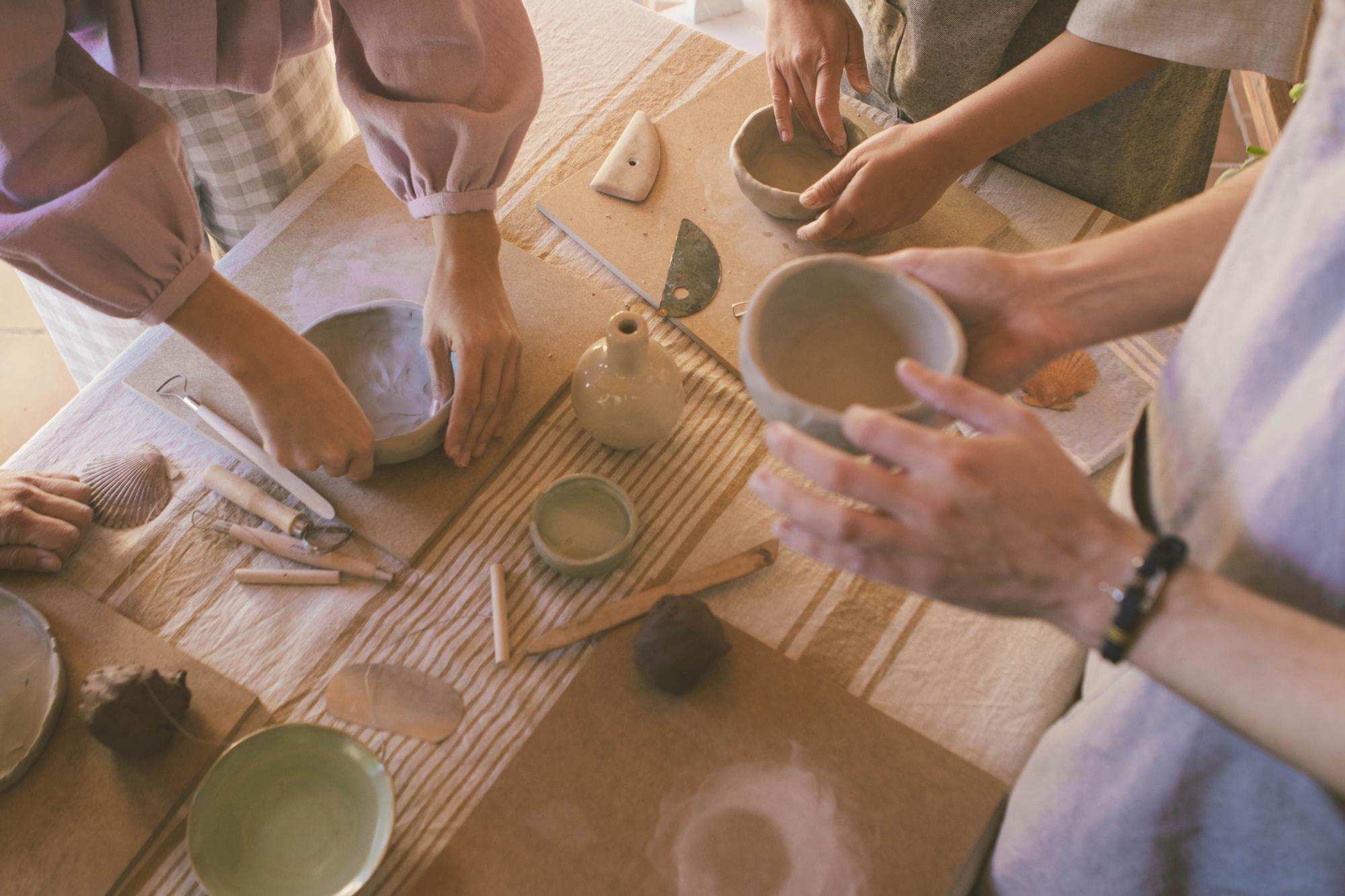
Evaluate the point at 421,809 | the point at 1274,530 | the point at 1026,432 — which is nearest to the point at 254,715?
the point at 421,809

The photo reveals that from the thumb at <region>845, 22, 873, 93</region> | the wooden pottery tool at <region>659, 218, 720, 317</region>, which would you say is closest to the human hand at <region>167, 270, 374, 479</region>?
the wooden pottery tool at <region>659, 218, 720, 317</region>

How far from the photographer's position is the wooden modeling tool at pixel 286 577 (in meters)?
1.04

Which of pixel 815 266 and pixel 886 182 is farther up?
pixel 815 266

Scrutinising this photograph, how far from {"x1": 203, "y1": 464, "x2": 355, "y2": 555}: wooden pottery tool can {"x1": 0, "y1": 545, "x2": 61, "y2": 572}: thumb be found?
0.19 meters

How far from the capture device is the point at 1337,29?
0.61 meters

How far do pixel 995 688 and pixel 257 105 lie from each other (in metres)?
1.34

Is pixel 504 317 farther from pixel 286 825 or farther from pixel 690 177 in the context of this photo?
pixel 286 825

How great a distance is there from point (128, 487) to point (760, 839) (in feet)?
2.91

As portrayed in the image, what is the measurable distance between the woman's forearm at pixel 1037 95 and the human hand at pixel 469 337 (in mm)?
673

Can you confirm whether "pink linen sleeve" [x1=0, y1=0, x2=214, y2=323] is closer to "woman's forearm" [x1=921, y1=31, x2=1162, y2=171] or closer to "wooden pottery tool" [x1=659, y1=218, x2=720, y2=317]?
"wooden pottery tool" [x1=659, y1=218, x2=720, y2=317]

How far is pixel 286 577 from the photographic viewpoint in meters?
1.05

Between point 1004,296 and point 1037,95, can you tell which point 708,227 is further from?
point 1004,296

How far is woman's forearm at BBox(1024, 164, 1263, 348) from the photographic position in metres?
0.78

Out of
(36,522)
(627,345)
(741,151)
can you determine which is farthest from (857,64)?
(36,522)
